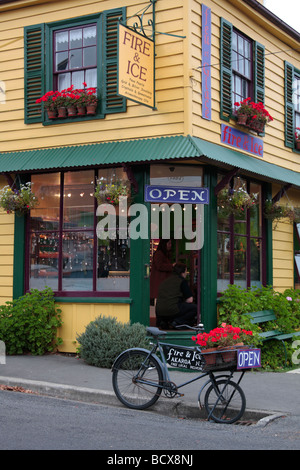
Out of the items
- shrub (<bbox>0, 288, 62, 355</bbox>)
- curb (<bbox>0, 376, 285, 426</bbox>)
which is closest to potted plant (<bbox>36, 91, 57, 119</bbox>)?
shrub (<bbox>0, 288, 62, 355</bbox>)

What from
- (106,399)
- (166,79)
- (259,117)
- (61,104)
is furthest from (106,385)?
(259,117)

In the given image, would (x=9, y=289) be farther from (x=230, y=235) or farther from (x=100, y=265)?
(x=230, y=235)

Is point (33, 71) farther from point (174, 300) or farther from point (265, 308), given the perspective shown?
point (265, 308)

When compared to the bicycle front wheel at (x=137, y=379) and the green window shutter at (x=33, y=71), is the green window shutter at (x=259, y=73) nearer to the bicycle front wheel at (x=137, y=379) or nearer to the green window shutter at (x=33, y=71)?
the green window shutter at (x=33, y=71)

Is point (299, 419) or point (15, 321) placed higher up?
point (15, 321)

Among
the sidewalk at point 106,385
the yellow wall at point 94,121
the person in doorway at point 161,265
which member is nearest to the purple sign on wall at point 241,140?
the yellow wall at point 94,121

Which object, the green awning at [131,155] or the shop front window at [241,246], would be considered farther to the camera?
the shop front window at [241,246]

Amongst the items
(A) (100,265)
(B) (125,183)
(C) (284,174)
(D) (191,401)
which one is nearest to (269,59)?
(C) (284,174)

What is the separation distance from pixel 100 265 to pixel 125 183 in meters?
1.57

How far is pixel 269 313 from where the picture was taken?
454 inches

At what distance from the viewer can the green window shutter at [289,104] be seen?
44.8 ft

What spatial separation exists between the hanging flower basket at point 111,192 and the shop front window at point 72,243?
0.27 meters

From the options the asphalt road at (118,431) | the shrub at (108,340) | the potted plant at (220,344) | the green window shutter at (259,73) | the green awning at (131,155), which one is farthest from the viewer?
the green window shutter at (259,73)

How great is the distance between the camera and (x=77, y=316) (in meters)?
11.0
